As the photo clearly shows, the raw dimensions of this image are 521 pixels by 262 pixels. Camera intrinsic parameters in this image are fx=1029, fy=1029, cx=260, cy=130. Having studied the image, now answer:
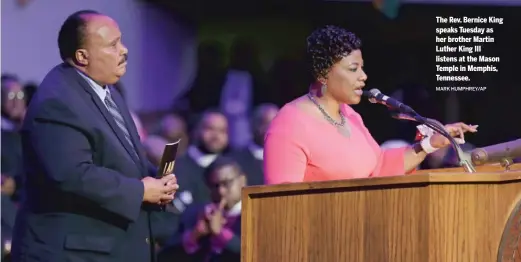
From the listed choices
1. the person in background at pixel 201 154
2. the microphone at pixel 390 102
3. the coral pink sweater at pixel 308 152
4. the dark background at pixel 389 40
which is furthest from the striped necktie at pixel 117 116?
the dark background at pixel 389 40

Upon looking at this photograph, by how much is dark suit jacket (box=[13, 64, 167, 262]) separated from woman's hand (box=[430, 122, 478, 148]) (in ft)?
3.49

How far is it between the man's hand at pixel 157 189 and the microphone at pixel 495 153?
3.59 ft

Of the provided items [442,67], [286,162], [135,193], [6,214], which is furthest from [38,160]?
[442,67]

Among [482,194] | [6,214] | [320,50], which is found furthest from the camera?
[6,214]

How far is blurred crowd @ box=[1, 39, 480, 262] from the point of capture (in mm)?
4879

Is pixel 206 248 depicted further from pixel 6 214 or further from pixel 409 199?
pixel 409 199

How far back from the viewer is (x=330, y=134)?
3598 millimetres

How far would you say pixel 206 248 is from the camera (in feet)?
16.1

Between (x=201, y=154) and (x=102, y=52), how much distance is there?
125 centimetres

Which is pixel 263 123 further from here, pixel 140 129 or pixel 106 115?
pixel 106 115

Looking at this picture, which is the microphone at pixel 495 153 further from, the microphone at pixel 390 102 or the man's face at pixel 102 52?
the man's face at pixel 102 52

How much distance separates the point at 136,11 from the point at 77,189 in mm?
1465

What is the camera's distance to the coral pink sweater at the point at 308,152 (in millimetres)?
3463

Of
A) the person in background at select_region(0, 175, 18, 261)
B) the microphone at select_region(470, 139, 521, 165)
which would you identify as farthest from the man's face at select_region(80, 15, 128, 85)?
the microphone at select_region(470, 139, 521, 165)
